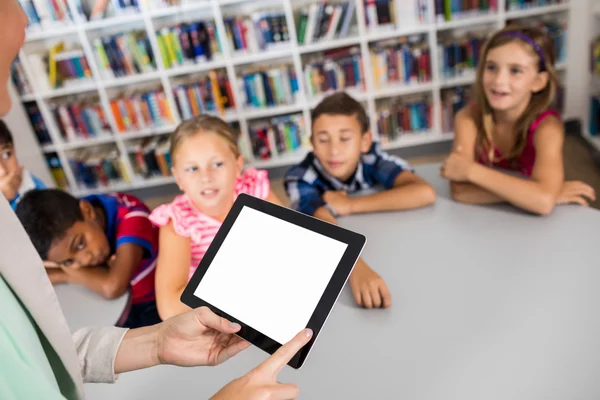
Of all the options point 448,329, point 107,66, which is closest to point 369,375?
point 448,329

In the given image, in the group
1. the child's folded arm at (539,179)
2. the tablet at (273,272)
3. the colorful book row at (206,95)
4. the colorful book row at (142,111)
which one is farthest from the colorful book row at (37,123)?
the child's folded arm at (539,179)

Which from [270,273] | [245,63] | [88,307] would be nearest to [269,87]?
[245,63]

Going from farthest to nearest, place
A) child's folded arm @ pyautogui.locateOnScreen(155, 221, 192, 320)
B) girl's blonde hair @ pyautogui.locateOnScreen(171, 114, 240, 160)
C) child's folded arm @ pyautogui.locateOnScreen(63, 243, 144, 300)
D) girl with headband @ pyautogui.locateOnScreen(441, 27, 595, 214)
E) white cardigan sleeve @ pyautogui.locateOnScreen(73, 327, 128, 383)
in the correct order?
girl with headband @ pyautogui.locateOnScreen(441, 27, 595, 214)
girl's blonde hair @ pyautogui.locateOnScreen(171, 114, 240, 160)
child's folded arm @ pyautogui.locateOnScreen(63, 243, 144, 300)
child's folded arm @ pyautogui.locateOnScreen(155, 221, 192, 320)
white cardigan sleeve @ pyautogui.locateOnScreen(73, 327, 128, 383)

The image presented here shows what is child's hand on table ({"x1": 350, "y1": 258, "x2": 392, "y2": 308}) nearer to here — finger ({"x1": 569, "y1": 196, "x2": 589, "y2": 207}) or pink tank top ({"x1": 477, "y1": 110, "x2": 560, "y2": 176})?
finger ({"x1": 569, "y1": 196, "x2": 589, "y2": 207})

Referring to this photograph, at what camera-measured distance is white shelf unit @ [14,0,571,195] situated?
290cm

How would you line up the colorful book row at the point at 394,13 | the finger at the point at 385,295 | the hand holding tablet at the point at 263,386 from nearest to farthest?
the hand holding tablet at the point at 263,386
the finger at the point at 385,295
the colorful book row at the point at 394,13

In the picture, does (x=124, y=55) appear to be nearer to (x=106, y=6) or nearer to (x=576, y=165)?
(x=106, y=6)

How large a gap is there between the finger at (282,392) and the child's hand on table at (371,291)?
1.28 feet

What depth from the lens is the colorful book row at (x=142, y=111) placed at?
3145 mm

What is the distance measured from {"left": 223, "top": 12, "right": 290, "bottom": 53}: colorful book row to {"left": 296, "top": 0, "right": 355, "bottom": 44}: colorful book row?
0.12m

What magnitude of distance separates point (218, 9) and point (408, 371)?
2620 mm

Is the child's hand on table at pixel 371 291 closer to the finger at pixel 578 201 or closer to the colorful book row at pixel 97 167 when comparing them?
the finger at pixel 578 201

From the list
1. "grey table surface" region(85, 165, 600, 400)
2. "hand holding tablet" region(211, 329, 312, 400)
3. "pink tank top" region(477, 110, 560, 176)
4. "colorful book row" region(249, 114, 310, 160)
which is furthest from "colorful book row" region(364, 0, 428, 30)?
"hand holding tablet" region(211, 329, 312, 400)

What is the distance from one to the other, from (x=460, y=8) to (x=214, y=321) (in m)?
2.75
